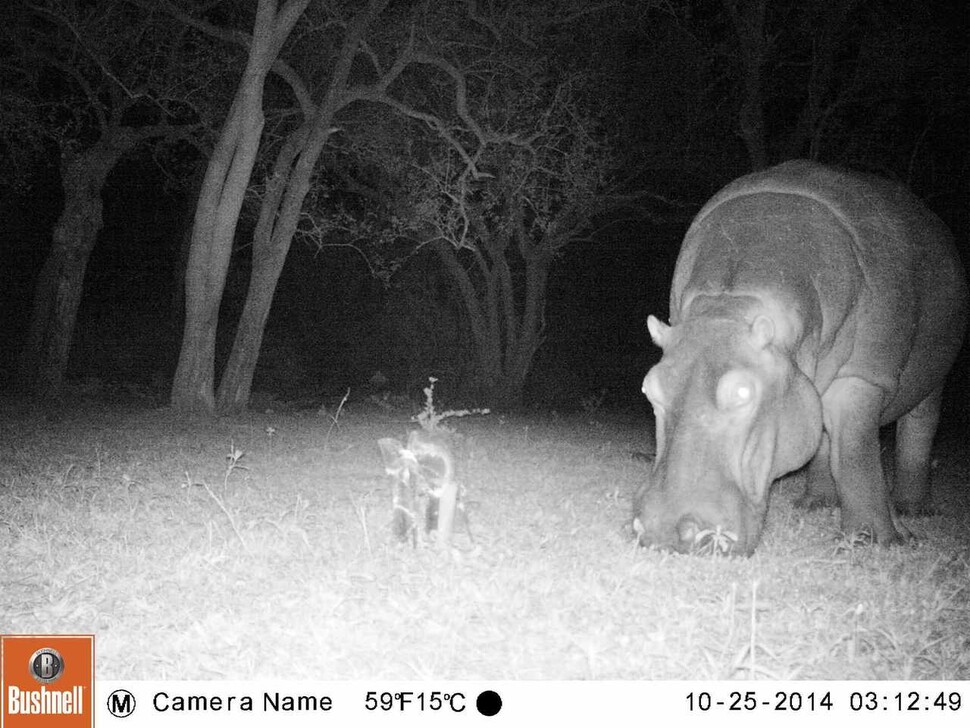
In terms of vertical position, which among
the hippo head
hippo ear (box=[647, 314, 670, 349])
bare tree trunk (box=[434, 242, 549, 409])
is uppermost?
hippo ear (box=[647, 314, 670, 349])

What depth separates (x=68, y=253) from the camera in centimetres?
1581

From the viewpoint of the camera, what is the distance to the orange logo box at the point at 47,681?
10.1ft

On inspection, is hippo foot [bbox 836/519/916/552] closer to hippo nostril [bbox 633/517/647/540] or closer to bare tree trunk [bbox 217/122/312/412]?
hippo nostril [bbox 633/517/647/540]

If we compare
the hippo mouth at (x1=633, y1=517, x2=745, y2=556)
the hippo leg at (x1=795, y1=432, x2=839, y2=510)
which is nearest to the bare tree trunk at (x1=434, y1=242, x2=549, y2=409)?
the hippo leg at (x1=795, y1=432, x2=839, y2=510)

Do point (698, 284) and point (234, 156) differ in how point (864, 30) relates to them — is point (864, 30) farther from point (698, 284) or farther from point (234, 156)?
point (698, 284)

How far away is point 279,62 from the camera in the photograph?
13469mm

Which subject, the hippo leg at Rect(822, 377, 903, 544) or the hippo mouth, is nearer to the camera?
the hippo mouth

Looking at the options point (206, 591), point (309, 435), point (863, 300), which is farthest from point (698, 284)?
point (309, 435)

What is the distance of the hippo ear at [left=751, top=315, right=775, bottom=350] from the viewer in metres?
4.96

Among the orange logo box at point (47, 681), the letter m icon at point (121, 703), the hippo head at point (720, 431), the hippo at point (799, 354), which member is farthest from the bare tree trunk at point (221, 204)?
the letter m icon at point (121, 703)

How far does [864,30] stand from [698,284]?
521 inches

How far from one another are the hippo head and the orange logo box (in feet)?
8.96

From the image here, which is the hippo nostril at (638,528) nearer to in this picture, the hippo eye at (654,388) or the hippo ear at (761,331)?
the hippo eye at (654,388)

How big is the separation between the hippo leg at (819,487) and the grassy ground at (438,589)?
0.98 feet
